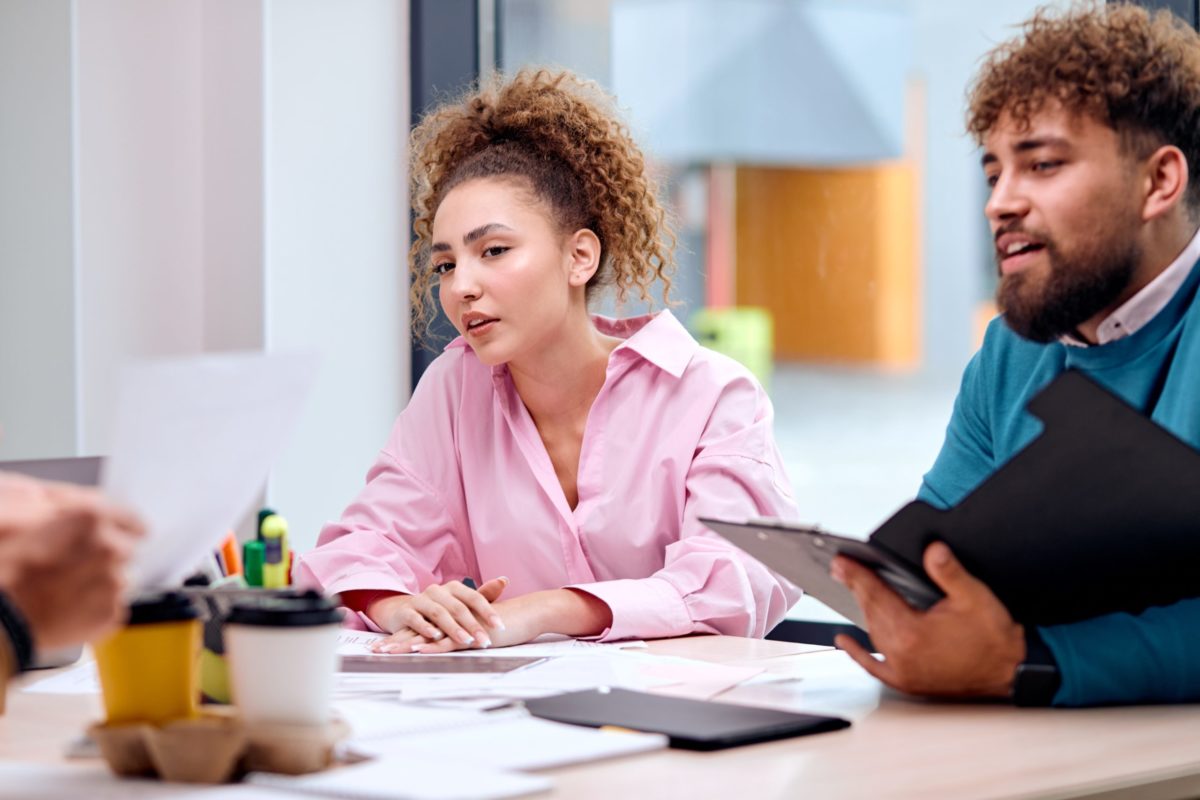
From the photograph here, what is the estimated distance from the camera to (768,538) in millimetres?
1407

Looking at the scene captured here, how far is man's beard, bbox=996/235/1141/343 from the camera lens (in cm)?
162

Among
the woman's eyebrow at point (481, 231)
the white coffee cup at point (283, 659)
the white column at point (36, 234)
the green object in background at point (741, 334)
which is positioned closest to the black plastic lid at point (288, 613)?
the white coffee cup at point (283, 659)

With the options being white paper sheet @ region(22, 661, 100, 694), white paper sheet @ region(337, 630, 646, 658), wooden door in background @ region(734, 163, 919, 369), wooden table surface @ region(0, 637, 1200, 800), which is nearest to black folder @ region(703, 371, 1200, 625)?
wooden table surface @ region(0, 637, 1200, 800)

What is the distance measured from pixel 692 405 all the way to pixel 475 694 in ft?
2.67

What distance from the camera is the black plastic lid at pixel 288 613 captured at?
101 centimetres

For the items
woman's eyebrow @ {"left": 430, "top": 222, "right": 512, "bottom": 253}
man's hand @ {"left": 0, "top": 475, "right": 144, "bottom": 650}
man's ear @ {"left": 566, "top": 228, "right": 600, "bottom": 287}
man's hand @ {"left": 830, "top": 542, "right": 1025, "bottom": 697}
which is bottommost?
man's hand @ {"left": 830, "top": 542, "right": 1025, "bottom": 697}

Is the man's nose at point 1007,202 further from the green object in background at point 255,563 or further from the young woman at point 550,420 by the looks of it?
the green object in background at point 255,563

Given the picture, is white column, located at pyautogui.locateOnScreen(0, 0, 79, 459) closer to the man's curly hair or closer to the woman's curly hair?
the woman's curly hair

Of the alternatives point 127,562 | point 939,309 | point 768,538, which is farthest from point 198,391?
point 939,309

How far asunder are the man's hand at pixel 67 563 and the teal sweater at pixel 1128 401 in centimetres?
79

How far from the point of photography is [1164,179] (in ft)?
5.46

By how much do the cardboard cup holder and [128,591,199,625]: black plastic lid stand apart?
66 millimetres

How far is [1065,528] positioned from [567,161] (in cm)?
110

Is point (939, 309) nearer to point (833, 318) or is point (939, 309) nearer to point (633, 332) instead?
point (833, 318)
